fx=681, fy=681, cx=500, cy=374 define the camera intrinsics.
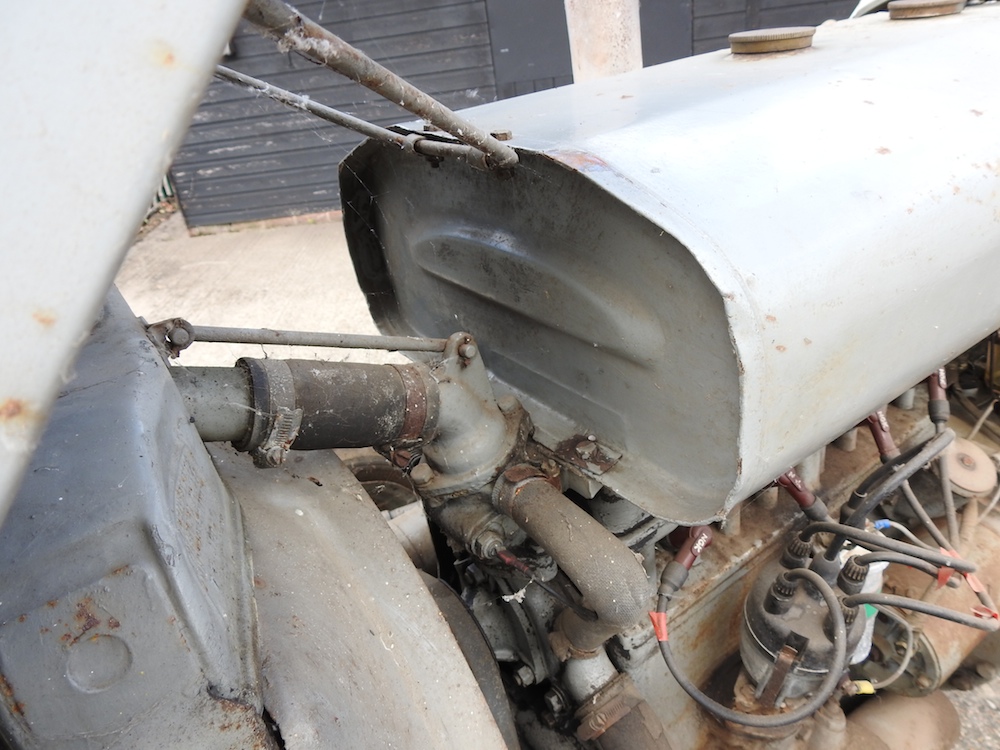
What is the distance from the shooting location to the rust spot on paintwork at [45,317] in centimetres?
32

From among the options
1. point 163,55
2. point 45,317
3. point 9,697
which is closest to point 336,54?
point 163,55

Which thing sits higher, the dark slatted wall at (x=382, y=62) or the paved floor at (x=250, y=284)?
the dark slatted wall at (x=382, y=62)

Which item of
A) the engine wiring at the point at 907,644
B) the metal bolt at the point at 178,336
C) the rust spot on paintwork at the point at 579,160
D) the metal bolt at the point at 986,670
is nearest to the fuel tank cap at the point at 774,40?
the rust spot on paintwork at the point at 579,160

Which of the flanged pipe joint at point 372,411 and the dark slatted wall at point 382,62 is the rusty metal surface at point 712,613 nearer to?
the flanged pipe joint at point 372,411

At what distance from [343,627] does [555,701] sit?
2.12 feet

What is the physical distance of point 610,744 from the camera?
1.17 metres

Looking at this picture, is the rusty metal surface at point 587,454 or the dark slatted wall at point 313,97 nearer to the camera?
the rusty metal surface at point 587,454

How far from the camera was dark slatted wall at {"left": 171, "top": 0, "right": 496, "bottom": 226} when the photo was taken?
4.75 metres

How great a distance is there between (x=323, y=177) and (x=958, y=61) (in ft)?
15.8

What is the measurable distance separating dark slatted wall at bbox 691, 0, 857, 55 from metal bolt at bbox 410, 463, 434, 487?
14.6 ft

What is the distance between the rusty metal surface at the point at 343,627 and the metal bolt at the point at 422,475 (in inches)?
4.1

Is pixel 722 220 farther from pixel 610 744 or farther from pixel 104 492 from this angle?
pixel 610 744

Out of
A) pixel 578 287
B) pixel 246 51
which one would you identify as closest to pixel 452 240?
pixel 578 287

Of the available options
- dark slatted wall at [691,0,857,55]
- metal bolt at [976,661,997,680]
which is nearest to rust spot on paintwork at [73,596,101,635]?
metal bolt at [976,661,997,680]
